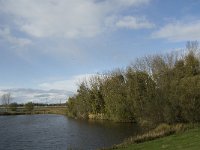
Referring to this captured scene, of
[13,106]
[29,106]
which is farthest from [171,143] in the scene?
[13,106]

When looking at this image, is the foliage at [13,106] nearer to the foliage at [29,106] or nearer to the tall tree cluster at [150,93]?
the foliage at [29,106]

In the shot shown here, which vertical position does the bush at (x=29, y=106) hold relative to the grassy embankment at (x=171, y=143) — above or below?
above

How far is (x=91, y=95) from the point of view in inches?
3903

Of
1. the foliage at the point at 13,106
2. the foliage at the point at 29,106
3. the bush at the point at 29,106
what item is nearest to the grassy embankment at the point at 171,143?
the foliage at the point at 29,106

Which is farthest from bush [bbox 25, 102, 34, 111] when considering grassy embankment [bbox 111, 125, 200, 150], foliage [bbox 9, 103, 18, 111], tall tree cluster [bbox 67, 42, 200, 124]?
grassy embankment [bbox 111, 125, 200, 150]

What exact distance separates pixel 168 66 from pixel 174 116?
1446cm

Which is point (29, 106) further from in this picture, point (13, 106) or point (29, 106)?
point (13, 106)

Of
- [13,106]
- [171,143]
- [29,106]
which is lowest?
[171,143]

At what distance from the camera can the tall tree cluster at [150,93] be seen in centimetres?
5191

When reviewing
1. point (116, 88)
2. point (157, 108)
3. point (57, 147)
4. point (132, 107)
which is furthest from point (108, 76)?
point (57, 147)

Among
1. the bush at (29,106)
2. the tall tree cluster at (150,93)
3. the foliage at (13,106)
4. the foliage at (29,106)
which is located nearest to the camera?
the tall tree cluster at (150,93)

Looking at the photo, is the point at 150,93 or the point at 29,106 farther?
the point at 29,106

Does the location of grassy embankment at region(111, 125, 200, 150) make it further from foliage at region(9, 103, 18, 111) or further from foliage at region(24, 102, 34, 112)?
foliage at region(9, 103, 18, 111)

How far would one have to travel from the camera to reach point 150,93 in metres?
66.6
